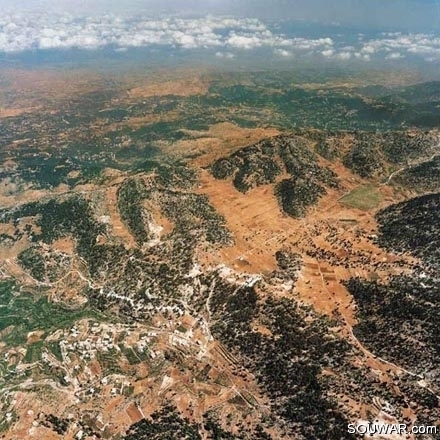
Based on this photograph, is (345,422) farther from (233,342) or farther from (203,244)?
(203,244)

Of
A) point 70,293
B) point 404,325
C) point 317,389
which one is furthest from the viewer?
point 70,293

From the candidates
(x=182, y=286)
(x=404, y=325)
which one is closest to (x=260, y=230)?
(x=182, y=286)

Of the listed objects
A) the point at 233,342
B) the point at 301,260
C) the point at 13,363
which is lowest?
the point at 13,363

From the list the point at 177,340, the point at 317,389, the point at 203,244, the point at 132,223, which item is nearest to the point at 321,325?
the point at 317,389

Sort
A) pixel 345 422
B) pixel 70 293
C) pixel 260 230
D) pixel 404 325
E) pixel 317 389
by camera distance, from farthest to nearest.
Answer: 1. pixel 260 230
2. pixel 70 293
3. pixel 404 325
4. pixel 317 389
5. pixel 345 422

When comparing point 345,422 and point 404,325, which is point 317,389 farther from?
point 404,325

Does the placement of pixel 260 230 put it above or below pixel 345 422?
above

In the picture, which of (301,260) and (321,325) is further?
(301,260)

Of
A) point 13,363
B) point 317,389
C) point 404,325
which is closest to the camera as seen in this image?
point 317,389

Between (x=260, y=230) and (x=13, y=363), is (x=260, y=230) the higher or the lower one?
the higher one
